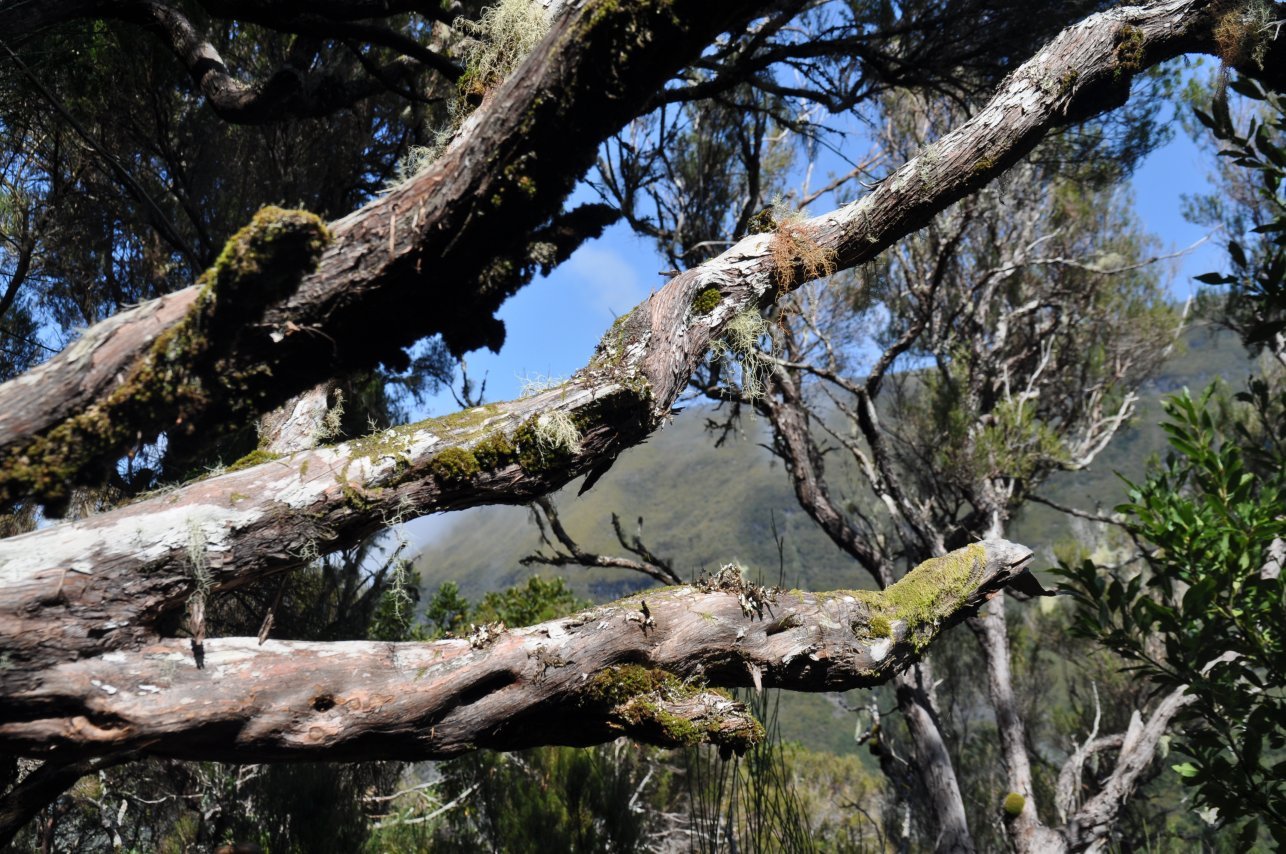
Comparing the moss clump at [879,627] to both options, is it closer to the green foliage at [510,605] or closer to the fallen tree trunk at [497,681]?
the fallen tree trunk at [497,681]

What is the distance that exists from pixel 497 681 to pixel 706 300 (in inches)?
52.8

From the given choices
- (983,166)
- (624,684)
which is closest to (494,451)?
(624,684)

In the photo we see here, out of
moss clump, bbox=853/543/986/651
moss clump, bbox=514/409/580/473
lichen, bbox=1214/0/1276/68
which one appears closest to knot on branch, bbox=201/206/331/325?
moss clump, bbox=514/409/580/473

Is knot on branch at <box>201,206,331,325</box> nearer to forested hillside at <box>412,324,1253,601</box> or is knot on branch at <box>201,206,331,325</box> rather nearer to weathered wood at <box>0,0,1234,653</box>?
weathered wood at <box>0,0,1234,653</box>

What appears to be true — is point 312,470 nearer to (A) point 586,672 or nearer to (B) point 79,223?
(A) point 586,672

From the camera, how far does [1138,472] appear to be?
44.2 meters

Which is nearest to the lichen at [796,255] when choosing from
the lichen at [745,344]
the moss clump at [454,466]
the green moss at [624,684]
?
the lichen at [745,344]

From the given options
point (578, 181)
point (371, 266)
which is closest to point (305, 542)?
point (371, 266)

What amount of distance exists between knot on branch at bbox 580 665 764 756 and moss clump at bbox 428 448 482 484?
670mm

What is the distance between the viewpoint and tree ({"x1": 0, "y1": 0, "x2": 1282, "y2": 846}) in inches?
75.3

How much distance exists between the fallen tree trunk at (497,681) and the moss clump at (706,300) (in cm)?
84

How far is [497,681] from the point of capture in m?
2.21

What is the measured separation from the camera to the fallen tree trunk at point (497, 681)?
185cm

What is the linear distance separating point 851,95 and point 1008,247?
172 inches
